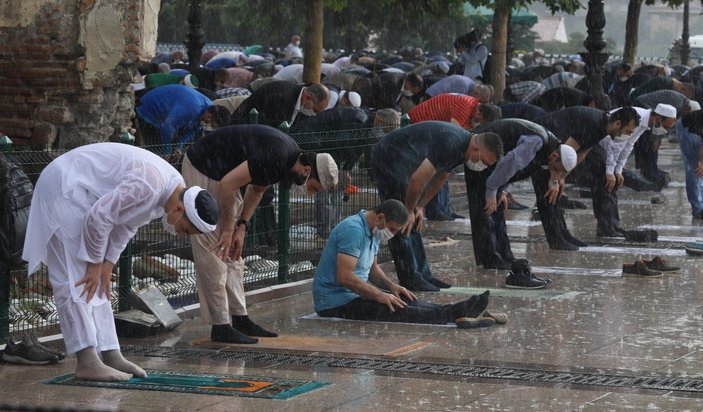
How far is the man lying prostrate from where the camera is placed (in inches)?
450

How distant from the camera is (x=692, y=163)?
19375 mm

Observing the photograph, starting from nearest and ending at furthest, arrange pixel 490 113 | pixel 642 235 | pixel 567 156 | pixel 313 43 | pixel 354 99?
pixel 567 156, pixel 490 113, pixel 642 235, pixel 354 99, pixel 313 43

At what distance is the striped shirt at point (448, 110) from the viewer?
17578 millimetres

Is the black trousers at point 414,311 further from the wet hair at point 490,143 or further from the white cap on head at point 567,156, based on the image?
the white cap on head at point 567,156

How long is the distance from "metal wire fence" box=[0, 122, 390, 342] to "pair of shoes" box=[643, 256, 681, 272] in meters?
2.71

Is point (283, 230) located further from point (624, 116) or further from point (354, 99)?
point (354, 99)

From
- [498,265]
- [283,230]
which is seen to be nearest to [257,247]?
[283,230]

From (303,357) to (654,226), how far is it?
9417 millimetres

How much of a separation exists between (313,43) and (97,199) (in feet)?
46.4

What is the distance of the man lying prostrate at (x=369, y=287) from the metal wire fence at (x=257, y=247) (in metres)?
1.40

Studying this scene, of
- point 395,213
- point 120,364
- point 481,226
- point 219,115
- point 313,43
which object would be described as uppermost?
point 313,43

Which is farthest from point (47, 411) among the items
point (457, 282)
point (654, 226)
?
point (654, 226)

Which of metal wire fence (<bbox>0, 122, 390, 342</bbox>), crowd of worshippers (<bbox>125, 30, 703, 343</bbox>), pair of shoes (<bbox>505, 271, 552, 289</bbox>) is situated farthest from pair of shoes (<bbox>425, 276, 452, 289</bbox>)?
metal wire fence (<bbox>0, 122, 390, 342</bbox>)

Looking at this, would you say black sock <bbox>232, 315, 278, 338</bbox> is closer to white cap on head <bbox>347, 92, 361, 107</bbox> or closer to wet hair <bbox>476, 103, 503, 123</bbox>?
wet hair <bbox>476, 103, 503, 123</bbox>
